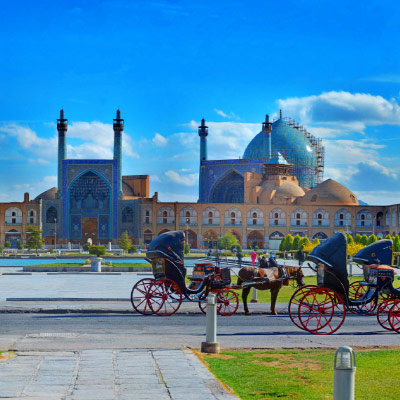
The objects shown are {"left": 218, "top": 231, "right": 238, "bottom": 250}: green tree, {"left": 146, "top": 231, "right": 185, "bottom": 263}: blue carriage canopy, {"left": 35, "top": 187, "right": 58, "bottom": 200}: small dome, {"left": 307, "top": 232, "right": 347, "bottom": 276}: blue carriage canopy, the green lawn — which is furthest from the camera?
{"left": 35, "top": 187, "right": 58, "bottom": 200}: small dome

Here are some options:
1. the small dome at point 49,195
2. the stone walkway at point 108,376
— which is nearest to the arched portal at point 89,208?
the small dome at point 49,195

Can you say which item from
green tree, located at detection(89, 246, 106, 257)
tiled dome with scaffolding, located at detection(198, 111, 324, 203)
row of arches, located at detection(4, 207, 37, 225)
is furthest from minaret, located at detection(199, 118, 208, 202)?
green tree, located at detection(89, 246, 106, 257)

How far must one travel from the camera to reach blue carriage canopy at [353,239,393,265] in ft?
43.1

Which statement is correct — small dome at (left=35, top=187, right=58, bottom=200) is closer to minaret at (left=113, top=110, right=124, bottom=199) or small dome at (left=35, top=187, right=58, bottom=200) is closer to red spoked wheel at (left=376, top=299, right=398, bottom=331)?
minaret at (left=113, top=110, right=124, bottom=199)

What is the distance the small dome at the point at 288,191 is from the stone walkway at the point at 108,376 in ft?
206

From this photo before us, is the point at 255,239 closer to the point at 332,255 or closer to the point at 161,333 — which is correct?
the point at 332,255

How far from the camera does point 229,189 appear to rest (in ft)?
248

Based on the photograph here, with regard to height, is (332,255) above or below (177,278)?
above

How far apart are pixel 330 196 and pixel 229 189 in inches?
436

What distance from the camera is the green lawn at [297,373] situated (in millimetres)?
6777

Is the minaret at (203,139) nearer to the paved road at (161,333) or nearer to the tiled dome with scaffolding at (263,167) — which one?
the tiled dome with scaffolding at (263,167)

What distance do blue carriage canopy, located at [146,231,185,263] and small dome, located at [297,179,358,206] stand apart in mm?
57082

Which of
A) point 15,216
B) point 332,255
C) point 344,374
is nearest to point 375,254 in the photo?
point 332,255

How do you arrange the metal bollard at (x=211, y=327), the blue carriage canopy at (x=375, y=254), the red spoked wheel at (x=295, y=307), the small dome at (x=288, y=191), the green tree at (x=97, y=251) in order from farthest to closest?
the small dome at (x=288, y=191)
the green tree at (x=97, y=251)
the blue carriage canopy at (x=375, y=254)
the red spoked wheel at (x=295, y=307)
the metal bollard at (x=211, y=327)
